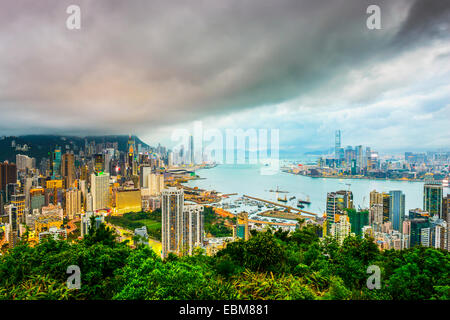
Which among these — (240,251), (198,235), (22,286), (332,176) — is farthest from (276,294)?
(332,176)

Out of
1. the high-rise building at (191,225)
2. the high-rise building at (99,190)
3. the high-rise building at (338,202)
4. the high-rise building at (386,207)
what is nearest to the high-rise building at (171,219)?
the high-rise building at (191,225)

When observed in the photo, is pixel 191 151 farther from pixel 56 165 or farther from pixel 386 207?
pixel 56 165

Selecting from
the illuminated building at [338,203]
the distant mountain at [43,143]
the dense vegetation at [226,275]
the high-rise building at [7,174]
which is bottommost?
the illuminated building at [338,203]

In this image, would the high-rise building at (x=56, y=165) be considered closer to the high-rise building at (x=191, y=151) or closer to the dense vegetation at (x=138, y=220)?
the dense vegetation at (x=138, y=220)

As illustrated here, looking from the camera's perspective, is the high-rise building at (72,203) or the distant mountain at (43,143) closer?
the distant mountain at (43,143)

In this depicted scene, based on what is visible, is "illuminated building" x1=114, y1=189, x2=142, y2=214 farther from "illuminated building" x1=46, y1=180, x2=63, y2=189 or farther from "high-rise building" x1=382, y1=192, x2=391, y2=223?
"high-rise building" x1=382, y1=192, x2=391, y2=223

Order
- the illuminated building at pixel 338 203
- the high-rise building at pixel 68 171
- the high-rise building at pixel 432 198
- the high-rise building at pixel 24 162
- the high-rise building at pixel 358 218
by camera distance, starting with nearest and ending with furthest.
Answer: the high-rise building at pixel 432 198
the high-rise building at pixel 358 218
the illuminated building at pixel 338 203
the high-rise building at pixel 24 162
the high-rise building at pixel 68 171
